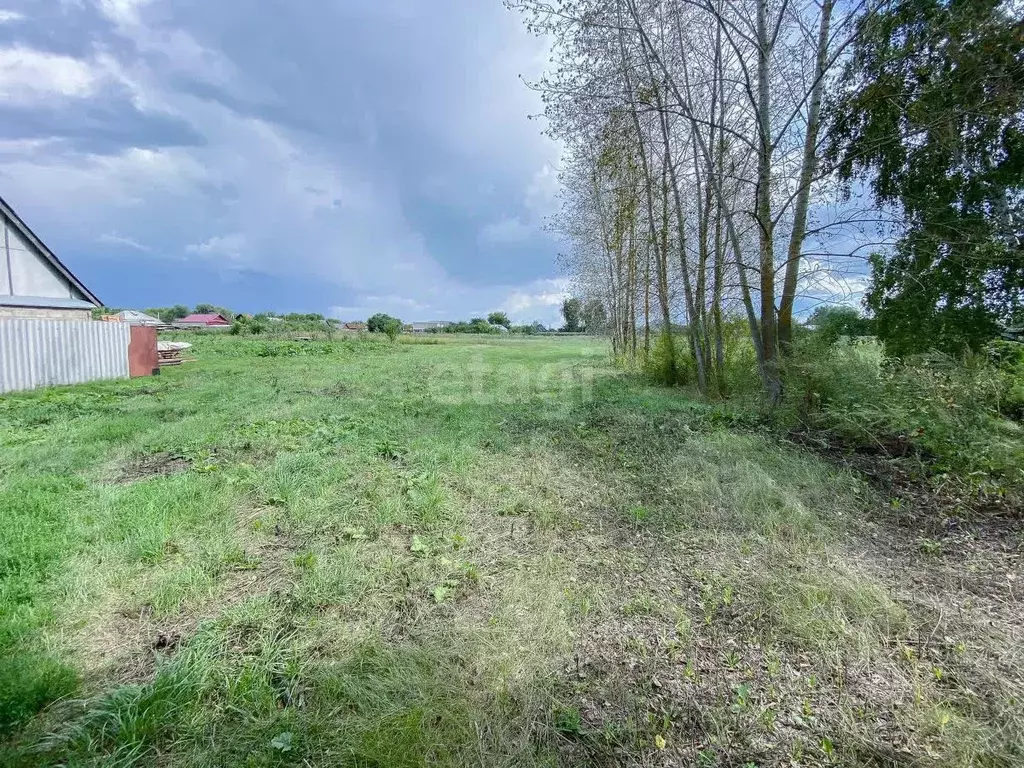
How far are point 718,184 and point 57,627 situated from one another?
7.46 meters

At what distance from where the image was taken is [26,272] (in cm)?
1073

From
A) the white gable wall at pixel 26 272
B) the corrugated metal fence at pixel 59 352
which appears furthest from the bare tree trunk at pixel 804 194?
the white gable wall at pixel 26 272

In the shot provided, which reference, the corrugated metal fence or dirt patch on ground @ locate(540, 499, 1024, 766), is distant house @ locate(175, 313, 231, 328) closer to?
the corrugated metal fence

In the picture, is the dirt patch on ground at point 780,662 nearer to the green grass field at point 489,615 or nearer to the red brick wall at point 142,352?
the green grass field at point 489,615

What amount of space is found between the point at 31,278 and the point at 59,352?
4785 mm

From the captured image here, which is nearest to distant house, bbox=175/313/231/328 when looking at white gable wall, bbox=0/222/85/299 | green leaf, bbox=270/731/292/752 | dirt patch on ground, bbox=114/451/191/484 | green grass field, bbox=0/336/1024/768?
white gable wall, bbox=0/222/85/299

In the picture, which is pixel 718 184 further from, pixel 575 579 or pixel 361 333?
pixel 361 333

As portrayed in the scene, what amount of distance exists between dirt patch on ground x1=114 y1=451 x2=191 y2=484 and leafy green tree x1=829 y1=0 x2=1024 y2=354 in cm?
756

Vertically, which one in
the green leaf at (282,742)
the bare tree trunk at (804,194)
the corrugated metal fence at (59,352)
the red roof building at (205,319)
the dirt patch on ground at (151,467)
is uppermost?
the red roof building at (205,319)

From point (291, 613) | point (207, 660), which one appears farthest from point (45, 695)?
point (291, 613)

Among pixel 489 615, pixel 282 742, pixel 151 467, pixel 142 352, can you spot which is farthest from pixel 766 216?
pixel 142 352

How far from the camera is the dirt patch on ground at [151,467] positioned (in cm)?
341

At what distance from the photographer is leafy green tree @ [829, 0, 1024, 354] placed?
176 inches

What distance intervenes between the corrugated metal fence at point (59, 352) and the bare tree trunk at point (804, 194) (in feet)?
40.1
